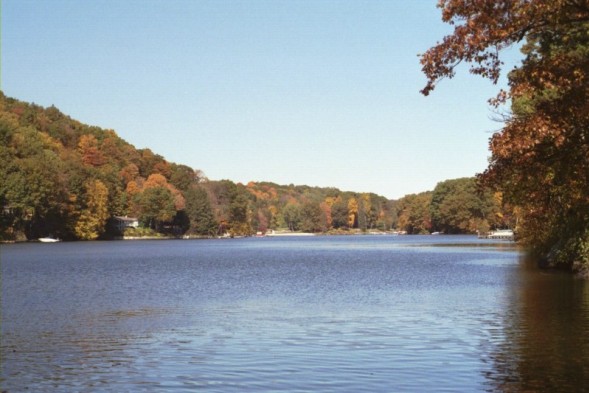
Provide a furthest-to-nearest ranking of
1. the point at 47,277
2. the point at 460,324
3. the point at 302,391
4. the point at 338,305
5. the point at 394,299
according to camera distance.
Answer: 1. the point at 47,277
2. the point at 394,299
3. the point at 338,305
4. the point at 460,324
5. the point at 302,391

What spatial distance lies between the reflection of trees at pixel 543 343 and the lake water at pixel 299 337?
0.05m

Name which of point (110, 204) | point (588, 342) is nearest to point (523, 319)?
point (588, 342)

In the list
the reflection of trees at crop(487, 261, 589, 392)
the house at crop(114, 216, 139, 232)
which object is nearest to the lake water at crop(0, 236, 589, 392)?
the reflection of trees at crop(487, 261, 589, 392)

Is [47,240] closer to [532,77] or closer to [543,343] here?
[543,343]

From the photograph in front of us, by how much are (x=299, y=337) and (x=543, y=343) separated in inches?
281

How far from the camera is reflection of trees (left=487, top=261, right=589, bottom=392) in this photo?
1706cm

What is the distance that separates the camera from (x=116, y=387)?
56.0ft

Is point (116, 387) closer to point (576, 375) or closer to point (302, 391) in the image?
point (302, 391)

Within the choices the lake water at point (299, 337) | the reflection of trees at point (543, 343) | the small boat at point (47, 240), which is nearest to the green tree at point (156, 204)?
the small boat at point (47, 240)

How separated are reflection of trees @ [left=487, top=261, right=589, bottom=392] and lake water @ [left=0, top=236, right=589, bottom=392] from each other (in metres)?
0.05

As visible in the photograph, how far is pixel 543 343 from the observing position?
72.0 ft

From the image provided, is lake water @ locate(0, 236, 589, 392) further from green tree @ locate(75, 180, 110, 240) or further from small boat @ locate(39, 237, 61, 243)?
green tree @ locate(75, 180, 110, 240)

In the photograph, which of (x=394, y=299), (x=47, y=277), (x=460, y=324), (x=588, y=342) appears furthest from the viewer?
(x=47, y=277)

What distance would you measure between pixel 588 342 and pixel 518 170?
6.23 metres
